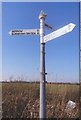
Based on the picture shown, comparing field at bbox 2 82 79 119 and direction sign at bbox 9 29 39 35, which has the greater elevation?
direction sign at bbox 9 29 39 35

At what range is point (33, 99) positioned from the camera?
12.1ft

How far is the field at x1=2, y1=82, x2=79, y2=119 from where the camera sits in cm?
347

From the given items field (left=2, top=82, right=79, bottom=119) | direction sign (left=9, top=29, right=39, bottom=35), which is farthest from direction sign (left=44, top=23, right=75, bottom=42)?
field (left=2, top=82, right=79, bottom=119)

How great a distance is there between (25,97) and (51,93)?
391 mm

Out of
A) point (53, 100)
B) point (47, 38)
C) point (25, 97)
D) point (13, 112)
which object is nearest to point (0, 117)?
point (13, 112)

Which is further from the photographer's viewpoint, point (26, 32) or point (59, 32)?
point (26, 32)

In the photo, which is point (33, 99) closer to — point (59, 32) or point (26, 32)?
point (26, 32)

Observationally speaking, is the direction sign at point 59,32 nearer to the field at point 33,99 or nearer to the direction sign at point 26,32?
the direction sign at point 26,32

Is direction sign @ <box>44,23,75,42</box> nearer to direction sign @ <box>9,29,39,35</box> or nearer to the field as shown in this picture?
direction sign @ <box>9,29,39,35</box>

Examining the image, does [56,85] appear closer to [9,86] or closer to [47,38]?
[9,86]

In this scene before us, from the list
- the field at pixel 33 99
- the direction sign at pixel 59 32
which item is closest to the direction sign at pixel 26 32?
the direction sign at pixel 59 32

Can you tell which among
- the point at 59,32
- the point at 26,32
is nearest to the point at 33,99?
the point at 26,32

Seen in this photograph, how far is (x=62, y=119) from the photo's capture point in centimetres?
336

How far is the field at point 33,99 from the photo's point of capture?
347cm
